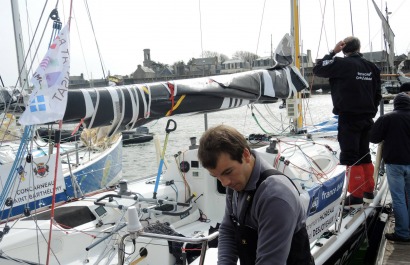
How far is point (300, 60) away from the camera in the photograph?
332 inches

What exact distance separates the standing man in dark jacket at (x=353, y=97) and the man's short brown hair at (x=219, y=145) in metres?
3.24

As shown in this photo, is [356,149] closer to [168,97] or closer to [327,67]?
[327,67]

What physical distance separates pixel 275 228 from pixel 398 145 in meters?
3.53

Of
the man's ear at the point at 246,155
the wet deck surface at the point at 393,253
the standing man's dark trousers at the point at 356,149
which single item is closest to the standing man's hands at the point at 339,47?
the standing man's dark trousers at the point at 356,149

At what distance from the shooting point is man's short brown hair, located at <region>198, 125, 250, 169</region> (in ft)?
5.31

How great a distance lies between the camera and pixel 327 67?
468 cm

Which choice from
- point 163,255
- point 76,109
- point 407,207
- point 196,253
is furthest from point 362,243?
point 76,109

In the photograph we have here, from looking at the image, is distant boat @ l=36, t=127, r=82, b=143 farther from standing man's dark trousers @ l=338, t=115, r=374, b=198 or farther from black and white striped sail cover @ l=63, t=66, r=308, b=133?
standing man's dark trousers @ l=338, t=115, r=374, b=198

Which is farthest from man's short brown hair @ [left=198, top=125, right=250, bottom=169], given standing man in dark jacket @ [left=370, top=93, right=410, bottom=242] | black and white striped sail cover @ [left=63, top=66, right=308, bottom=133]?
standing man in dark jacket @ [left=370, top=93, right=410, bottom=242]

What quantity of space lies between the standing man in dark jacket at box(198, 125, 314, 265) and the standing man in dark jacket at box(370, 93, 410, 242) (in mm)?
3278

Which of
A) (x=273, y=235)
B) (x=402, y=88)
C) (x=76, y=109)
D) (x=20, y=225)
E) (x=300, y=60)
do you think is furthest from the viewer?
(x=300, y=60)

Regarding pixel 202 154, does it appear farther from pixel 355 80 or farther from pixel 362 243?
pixel 362 243

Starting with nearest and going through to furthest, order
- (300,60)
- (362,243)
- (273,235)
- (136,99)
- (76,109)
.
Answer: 1. (273,235)
2. (76,109)
3. (136,99)
4. (362,243)
5. (300,60)

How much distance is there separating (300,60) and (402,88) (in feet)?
12.4
